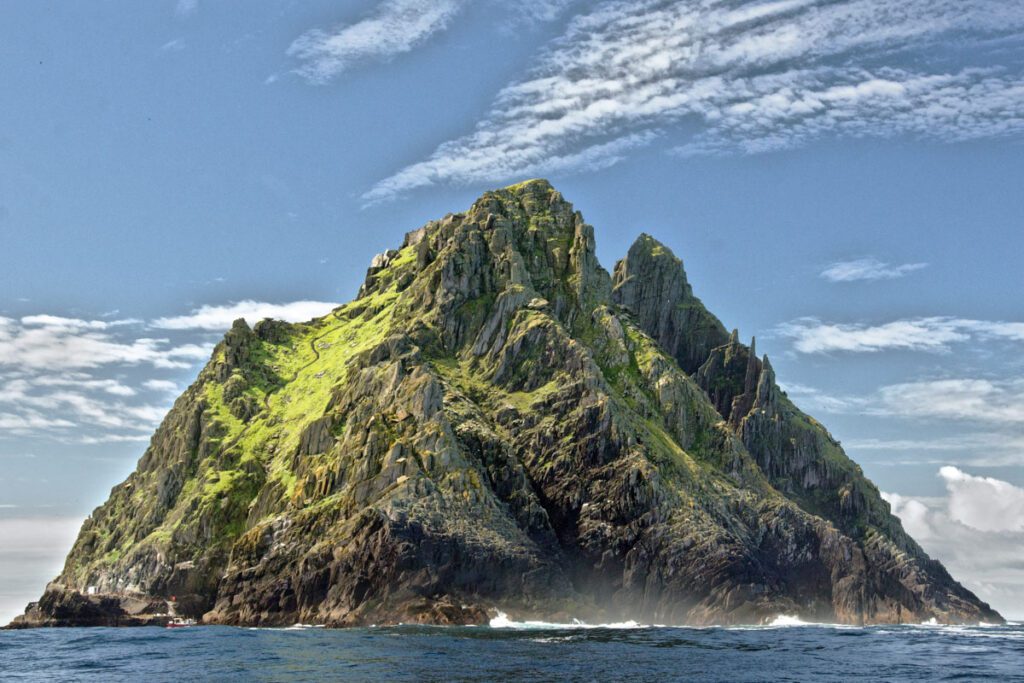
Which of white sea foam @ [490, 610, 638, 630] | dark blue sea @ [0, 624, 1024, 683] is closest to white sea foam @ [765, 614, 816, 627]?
white sea foam @ [490, 610, 638, 630]

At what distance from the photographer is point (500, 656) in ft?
308

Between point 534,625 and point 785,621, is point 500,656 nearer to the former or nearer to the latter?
point 534,625

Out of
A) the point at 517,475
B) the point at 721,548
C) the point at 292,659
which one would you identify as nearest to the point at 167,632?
the point at 292,659

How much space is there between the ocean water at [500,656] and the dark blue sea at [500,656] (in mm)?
141

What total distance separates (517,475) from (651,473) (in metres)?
26.1

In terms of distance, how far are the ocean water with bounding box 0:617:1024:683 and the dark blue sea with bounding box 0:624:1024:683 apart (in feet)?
0.46

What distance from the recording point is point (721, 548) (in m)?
184

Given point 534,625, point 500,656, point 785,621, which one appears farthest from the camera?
point 785,621

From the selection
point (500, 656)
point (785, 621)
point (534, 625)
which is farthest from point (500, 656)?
point (785, 621)

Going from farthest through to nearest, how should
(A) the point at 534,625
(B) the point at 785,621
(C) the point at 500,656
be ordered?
1. (B) the point at 785,621
2. (A) the point at 534,625
3. (C) the point at 500,656

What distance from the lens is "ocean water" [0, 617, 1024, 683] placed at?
80.6 metres

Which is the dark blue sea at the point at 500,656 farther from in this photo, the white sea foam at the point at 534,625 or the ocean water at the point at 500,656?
the white sea foam at the point at 534,625

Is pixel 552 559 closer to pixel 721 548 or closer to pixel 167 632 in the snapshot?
pixel 721 548

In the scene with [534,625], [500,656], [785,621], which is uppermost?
[785,621]
